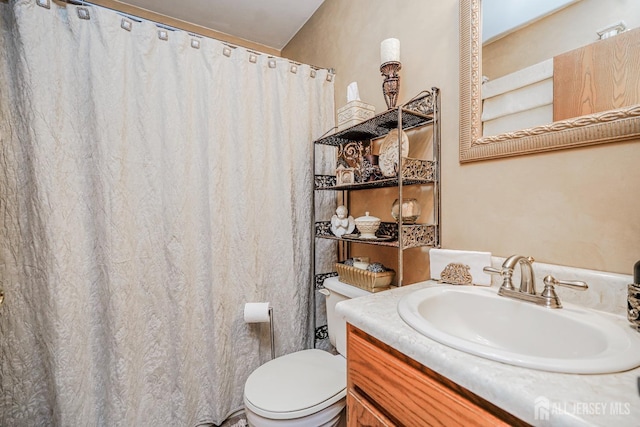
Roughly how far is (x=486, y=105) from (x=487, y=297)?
64 centimetres

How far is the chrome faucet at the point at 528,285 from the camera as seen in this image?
0.66 m

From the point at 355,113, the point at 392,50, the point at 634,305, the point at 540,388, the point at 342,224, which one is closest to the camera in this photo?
the point at 540,388

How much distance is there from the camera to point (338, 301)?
1.34 metres

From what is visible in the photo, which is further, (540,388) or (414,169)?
(414,169)

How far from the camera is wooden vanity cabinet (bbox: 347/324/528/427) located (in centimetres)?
45

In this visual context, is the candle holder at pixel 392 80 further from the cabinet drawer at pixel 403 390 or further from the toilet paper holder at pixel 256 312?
the toilet paper holder at pixel 256 312

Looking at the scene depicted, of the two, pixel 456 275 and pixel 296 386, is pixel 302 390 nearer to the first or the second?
pixel 296 386

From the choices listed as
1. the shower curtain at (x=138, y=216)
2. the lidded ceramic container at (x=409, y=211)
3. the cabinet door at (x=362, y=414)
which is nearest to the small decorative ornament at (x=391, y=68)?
the lidded ceramic container at (x=409, y=211)

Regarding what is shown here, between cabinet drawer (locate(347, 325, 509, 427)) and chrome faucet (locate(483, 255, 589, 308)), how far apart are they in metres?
0.39

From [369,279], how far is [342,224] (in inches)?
14.8

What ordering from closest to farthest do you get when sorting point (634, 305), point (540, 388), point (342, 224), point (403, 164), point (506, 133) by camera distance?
point (540, 388) → point (634, 305) → point (506, 133) → point (403, 164) → point (342, 224)

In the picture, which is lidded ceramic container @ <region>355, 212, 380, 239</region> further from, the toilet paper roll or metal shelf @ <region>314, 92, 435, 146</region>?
the toilet paper roll

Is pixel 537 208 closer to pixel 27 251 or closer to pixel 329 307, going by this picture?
pixel 329 307

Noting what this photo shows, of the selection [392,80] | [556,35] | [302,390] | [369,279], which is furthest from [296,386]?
[556,35]
